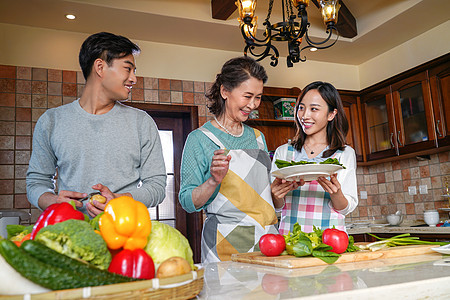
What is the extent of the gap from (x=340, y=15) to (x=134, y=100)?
208cm

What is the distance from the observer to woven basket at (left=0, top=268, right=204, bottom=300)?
1.95ft

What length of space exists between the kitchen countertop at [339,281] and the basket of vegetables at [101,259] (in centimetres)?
13

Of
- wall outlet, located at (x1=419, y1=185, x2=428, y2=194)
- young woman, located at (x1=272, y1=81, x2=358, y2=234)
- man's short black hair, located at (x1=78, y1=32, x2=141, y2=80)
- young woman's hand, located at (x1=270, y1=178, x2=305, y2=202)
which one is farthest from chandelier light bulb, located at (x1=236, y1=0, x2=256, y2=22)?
wall outlet, located at (x1=419, y1=185, x2=428, y2=194)

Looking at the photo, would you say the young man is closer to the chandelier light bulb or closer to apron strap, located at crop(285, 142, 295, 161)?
apron strap, located at crop(285, 142, 295, 161)

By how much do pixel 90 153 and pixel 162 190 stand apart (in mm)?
290

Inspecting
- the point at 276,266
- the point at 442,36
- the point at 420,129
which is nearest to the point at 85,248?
the point at 276,266

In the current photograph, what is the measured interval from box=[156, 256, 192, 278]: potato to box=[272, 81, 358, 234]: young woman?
0.99 m

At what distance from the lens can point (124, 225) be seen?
70 cm

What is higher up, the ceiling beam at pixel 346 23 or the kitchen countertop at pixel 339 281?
the ceiling beam at pixel 346 23

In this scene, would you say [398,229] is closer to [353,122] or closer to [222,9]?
[353,122]

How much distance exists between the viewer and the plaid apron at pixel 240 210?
67.3 inches

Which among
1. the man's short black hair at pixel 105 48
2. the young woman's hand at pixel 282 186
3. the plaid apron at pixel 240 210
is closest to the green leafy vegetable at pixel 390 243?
the young woman's hand at pixel 282 186

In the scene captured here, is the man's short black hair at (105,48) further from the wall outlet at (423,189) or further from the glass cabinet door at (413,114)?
the wall outlet at (423,189)

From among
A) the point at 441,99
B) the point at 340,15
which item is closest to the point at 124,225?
the point at 441,99
